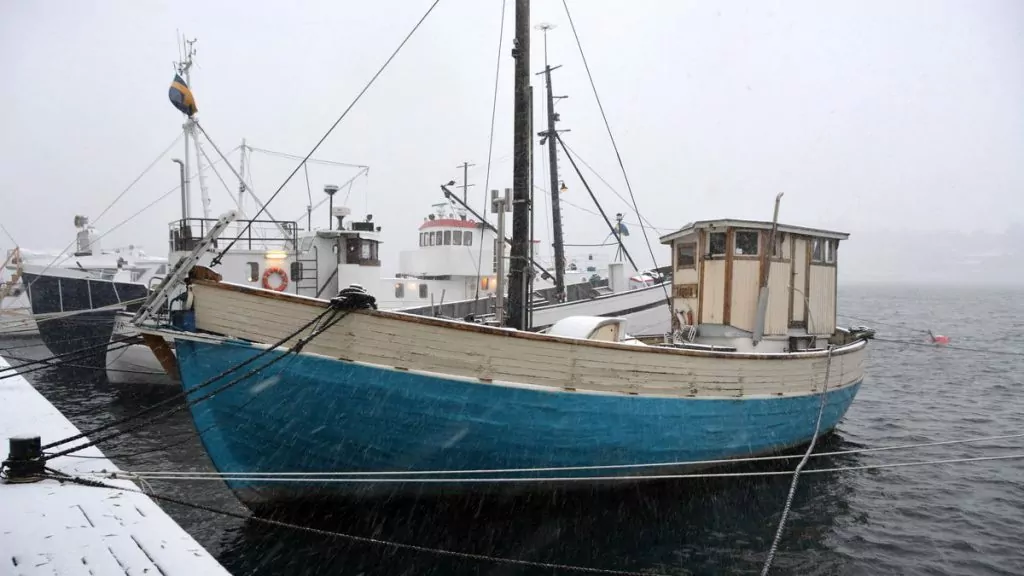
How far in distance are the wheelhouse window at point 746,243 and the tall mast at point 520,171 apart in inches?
157

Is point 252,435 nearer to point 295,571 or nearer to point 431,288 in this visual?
point 295,571

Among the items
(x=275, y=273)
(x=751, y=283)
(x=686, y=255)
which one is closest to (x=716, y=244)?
(x=751, y=283)

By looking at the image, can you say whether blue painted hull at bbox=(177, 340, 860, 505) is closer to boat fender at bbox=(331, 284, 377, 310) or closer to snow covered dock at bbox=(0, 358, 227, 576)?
boat fender at bbox=(331, 284, 377, 310)

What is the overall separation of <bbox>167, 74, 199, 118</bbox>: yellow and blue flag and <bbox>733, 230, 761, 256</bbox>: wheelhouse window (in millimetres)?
20475

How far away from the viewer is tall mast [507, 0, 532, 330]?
8586 mm

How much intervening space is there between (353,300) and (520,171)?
3.56 metres

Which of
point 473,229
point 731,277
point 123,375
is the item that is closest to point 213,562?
point 731,277

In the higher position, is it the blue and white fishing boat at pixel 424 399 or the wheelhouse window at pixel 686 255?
the wheelhouse window at pixel 686 255

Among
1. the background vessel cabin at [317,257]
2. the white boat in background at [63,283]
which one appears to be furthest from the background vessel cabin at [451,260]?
the white boat in background at [63,283]

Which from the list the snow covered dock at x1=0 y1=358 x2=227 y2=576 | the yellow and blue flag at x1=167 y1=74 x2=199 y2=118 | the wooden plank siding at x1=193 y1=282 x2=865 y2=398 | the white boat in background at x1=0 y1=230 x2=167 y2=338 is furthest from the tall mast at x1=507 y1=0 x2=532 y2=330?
the yellow and blue flag at x1=167 y1=74 x2=199 y2=118

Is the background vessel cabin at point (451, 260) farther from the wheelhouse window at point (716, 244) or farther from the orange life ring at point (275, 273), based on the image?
the wheelhouse window at point (716, 244)

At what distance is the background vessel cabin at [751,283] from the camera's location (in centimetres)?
1015

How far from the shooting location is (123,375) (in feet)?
63.2

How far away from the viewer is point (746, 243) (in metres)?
10.2
